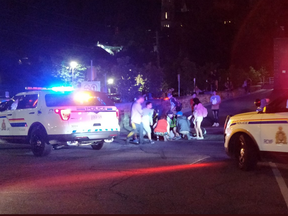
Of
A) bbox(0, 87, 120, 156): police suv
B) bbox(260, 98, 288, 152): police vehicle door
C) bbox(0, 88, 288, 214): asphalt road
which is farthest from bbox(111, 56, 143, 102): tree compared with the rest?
bbox(260, 98, 288, 152): police vehicle door

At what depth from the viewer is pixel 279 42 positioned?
19.4 m

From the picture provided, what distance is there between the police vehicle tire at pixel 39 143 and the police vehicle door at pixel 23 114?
0.36 metres

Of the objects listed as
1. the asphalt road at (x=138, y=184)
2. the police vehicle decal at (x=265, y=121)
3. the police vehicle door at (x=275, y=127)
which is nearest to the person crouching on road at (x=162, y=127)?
the asphalt road at (x=138, y=184)

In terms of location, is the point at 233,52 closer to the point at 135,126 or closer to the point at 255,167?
the point at 135,126

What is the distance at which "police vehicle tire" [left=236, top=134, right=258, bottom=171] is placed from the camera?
8273mm

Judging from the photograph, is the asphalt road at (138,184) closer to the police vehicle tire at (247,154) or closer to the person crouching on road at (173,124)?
the police vehicle tire at (247,154)

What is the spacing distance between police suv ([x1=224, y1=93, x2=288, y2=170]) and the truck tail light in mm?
4287

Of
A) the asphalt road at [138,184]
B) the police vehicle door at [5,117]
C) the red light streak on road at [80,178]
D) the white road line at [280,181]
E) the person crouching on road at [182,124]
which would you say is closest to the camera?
the asphalt road at [138,184]

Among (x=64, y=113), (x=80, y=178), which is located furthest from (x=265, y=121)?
(x=64, y=113)

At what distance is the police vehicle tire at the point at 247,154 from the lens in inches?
326

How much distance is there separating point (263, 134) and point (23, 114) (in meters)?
6.89

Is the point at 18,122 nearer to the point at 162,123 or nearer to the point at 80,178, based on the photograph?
the point at 80,178

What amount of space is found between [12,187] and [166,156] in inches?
183

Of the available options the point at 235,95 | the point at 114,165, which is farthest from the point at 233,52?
the point at 114,165
